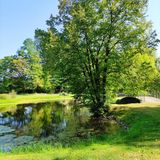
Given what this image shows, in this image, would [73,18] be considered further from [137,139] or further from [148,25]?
[137,139]

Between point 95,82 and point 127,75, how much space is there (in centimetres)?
297

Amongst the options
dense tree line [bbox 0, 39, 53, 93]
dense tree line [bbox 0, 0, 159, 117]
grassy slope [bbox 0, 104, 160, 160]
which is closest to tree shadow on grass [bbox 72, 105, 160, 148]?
grassy slope [bbox 0, 104, 160, 160]

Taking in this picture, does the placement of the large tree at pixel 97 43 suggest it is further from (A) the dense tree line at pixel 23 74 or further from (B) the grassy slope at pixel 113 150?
(A) the dense tree line at pixel 23 74

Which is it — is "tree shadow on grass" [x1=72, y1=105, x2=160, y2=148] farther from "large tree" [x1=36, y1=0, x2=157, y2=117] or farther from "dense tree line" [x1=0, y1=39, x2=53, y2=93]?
"dense tree line" [x1=0, y1=39, x2=53, y2=93]

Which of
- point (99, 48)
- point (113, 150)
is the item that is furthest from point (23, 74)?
point (113, 150)

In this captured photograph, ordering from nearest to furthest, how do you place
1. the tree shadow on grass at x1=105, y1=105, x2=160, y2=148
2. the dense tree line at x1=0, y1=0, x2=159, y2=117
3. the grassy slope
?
the grassy slope → the tree shadow on grass at x1=105, y1=105, x2=160, y2=148 → the dense tree line at x1=0, y1=0, x2=159, y2=117

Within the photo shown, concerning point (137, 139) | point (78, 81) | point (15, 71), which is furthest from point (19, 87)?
point (137, 139)

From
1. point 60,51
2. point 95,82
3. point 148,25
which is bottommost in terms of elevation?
point 95,82

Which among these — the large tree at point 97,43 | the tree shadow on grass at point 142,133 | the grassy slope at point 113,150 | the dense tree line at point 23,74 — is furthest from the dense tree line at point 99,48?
the dense tree line at point 23,74

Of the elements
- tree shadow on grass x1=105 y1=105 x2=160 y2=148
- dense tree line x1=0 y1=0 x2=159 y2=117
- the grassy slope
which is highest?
dense tree line x1=0 y1=0 x2=159 y2=117

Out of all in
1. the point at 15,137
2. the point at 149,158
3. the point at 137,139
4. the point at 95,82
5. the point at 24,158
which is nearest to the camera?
the point at 149,158

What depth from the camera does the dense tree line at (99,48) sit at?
2608 cm

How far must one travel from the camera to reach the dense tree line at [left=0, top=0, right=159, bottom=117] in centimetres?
2608

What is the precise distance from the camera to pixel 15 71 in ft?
288
